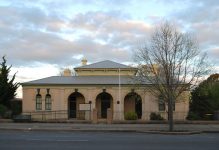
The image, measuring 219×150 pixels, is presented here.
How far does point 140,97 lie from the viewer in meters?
55.6

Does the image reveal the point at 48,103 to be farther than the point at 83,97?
No

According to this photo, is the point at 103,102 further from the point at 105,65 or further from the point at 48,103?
the point at 48,103

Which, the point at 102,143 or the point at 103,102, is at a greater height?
the point at 103,102

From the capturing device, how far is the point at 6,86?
184 ft

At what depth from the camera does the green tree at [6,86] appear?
56.1 metres

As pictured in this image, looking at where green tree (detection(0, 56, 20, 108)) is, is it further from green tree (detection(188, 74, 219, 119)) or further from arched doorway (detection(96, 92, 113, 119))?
green tree (detection(188, 74, 219, 119))

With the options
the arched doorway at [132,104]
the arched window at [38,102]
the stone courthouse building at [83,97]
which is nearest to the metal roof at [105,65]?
the stone courthouse building at [83,97]

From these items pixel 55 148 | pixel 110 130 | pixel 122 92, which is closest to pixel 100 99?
pixel 122 92

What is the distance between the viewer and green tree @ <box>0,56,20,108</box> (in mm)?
56141

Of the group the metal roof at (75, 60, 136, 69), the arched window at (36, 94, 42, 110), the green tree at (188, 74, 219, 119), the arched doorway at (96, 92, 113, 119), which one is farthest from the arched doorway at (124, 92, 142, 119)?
the arched window at (36, 94, 42, 110)

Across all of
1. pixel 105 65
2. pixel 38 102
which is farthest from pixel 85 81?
pixel 38 102

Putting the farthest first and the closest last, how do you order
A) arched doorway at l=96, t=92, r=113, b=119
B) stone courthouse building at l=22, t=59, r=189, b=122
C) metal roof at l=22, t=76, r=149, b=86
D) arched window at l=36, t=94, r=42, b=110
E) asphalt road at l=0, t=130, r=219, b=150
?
arched doorway at l=96, t=92, r=113, b=119, arched window at l=36, t=94, r=42, b=110, metal roof at l=22, t=76, r=149, b=86, stone courthouse building at l=22, t=59, r=189, b=122, asphalt road at l=0, t=130, r=219, b=150

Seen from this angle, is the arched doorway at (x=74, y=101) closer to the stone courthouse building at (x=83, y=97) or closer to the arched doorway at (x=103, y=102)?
the stone courthouse building at (x=83, y=97)

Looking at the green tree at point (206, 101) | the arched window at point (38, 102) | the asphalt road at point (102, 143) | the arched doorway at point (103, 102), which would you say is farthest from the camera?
the green tree at point (206, 101)
